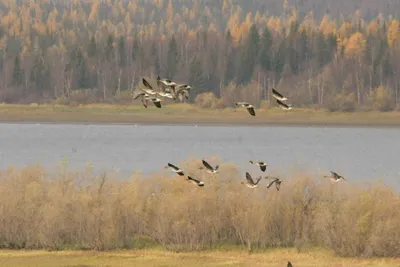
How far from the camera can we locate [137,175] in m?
34.5

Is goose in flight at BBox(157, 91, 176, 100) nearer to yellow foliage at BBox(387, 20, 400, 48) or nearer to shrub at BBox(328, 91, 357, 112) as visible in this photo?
shrub at BBox(328, 91, 357, 112)

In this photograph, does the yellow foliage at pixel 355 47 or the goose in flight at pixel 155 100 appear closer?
the goose in flight at pixel 155 100

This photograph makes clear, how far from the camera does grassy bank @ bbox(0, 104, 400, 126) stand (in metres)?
112

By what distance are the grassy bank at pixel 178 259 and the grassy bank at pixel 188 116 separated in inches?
3007

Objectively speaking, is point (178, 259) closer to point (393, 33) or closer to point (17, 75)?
point (17, 75)

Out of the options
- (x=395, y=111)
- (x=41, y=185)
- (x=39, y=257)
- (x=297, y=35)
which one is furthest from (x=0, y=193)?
(x=297, y=35)

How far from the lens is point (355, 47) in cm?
16262

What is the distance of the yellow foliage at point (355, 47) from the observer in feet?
529

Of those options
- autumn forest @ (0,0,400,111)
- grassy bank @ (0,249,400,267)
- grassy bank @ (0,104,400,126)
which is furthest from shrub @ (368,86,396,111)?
grassy bank @ (0,249,400,267)

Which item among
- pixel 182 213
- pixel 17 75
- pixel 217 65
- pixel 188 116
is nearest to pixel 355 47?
pixel 217 65

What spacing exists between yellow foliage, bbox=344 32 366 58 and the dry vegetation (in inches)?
5104

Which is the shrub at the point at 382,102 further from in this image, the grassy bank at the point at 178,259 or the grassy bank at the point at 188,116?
the grassy bank at the point at 178,259

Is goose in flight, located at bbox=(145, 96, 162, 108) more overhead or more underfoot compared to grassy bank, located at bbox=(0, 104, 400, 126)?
more overhead

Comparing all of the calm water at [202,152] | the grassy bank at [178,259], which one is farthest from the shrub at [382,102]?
the grassy bank at [178,259]
